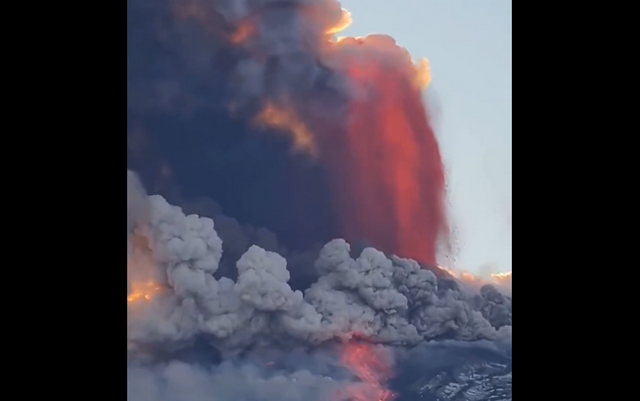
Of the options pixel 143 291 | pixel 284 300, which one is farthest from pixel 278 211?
pixel 143 291

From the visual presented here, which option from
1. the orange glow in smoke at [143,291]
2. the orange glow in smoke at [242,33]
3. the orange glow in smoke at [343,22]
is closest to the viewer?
the orange glow in smoke at [143,291]

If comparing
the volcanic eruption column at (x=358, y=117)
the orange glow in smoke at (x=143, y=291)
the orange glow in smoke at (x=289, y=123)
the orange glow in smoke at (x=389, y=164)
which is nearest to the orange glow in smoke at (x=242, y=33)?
the volcanic eruption column at (x=358, y=117)

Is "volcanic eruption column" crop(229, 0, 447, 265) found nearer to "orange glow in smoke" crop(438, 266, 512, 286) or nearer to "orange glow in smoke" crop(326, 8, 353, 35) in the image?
"orange glow in smoke" crop(326, 8, 353, 35)

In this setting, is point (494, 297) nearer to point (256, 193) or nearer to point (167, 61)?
point (256, 193)

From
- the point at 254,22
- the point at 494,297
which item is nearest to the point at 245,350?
the point at 494,297

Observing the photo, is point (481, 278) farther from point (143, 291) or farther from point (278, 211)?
point (143, 291)

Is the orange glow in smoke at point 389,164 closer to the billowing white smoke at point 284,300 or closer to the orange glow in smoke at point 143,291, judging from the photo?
the billowing white smoke at point 284,300
